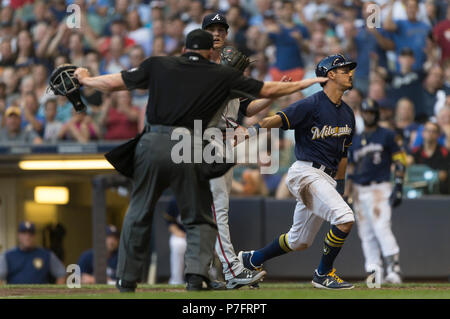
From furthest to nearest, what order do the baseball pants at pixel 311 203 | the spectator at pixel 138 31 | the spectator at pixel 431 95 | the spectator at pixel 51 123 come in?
the spectator at pixel 138 31, the spectator at pixel 51 123, the spectator at pixel 431 95, the baseball pants at pixel 311 203

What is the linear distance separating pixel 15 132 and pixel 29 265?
2.70 m

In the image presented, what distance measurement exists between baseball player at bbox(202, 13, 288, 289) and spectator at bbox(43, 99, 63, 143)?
5.81m

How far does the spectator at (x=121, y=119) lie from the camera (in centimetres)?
1172

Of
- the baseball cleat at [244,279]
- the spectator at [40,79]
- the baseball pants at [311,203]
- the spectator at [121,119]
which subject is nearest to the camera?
the baseball pants at [311,203]

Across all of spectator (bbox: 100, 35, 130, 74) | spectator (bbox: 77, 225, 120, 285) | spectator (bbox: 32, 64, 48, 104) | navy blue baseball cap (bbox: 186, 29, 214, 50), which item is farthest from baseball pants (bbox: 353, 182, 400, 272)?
spectator (bbox: 32, 64, 48, 104)

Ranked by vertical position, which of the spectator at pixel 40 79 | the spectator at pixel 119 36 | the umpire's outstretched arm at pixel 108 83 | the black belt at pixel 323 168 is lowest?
the black belt at pixel 323 168

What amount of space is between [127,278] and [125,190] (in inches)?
240

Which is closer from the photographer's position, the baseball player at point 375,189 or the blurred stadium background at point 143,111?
the baseball player at point 375,189

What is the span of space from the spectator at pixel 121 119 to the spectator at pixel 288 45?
2.14 meters

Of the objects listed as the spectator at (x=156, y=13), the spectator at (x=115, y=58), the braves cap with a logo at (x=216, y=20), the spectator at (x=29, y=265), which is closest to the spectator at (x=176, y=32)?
the spectator at (x=156, y=13)

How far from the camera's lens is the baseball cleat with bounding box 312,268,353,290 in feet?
21.2

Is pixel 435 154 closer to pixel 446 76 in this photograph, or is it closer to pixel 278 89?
pixel 446 76

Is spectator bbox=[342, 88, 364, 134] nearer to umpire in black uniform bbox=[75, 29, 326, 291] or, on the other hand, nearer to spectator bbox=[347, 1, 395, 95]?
spectator bbox=[347, 1, 395, 95]

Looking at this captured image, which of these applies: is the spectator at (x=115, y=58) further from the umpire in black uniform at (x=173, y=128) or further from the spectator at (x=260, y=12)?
the umpire in black uniform at (x=173, y=128)
